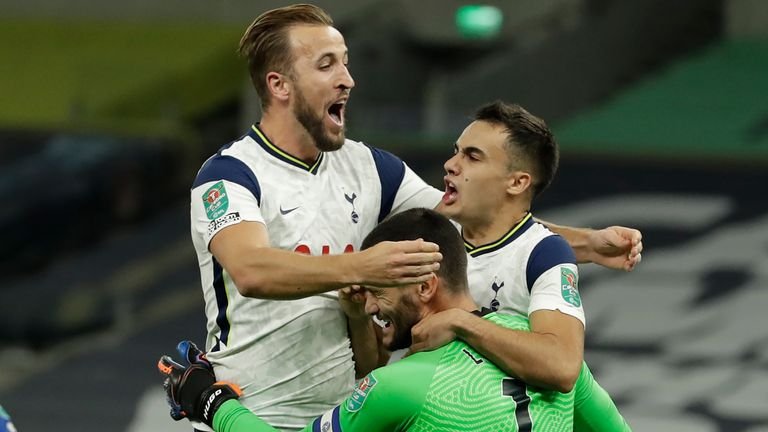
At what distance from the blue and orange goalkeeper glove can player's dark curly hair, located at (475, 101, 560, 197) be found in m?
0.87

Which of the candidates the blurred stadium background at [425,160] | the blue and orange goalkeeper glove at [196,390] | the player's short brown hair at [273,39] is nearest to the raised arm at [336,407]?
the blue and orange goalkeeper glove at [196,390]

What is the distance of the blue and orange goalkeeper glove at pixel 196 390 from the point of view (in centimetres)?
328

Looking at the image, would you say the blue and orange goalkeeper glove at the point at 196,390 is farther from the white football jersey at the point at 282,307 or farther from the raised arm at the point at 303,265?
the raised arm at the point at 303,265

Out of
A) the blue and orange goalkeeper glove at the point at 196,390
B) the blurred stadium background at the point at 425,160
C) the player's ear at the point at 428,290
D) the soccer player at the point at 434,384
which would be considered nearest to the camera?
the soccer player at the point at 434,384

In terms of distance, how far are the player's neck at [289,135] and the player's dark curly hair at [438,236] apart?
Answer: 0.44 metres

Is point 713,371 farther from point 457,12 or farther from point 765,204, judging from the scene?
point 457,12

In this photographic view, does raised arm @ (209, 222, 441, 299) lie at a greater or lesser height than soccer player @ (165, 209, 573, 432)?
greater

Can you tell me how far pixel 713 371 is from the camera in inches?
357

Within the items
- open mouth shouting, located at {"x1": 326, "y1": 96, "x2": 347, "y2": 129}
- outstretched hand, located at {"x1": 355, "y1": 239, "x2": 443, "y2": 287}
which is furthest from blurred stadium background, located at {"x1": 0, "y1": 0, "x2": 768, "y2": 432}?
outstretched hand, located at {"x1": 355, "y1": 239, "x2": 443, "y2": 287}

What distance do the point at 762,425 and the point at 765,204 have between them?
2231 mm

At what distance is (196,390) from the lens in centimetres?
333

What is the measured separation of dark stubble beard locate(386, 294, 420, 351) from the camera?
308cm

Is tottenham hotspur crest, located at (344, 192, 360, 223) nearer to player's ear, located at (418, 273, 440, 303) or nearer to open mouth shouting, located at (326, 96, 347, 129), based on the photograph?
open mouth shouting, located at (326, 96, 347, 129)

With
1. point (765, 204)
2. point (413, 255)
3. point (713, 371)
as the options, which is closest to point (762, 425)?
point (713, 371)
